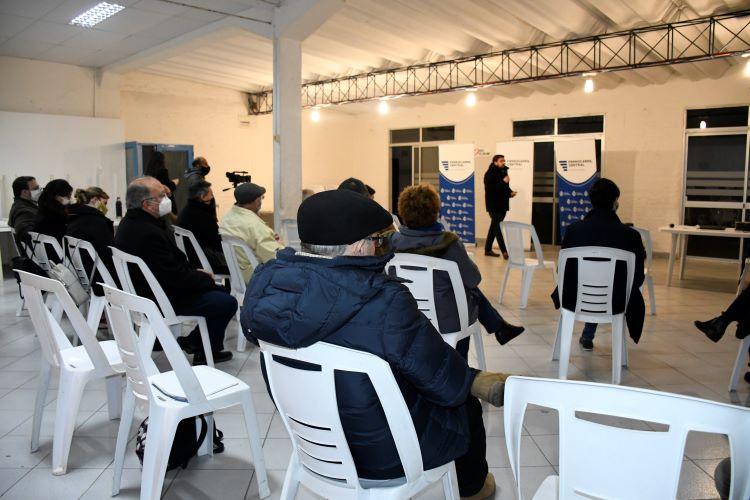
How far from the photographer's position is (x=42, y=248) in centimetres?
460

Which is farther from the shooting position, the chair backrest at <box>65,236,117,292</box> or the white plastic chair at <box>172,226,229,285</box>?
the white plastic chair at <box>172,226,229,285</box>

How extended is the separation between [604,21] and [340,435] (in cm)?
751

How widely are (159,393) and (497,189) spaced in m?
7.54

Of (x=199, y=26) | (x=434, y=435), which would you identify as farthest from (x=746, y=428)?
(x=199, y=26)

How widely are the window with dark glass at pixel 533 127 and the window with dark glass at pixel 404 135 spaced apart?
237cm

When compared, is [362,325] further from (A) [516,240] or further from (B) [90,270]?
(A) [516,240]

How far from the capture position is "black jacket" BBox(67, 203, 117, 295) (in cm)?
405

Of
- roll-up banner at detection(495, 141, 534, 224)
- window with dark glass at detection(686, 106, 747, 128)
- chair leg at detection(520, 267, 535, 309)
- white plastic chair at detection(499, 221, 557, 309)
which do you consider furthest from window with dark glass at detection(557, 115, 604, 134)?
chair leg at detection(520, 267, 535, 309)

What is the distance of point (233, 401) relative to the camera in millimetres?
2189

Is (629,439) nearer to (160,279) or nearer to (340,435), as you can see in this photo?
(340,435)

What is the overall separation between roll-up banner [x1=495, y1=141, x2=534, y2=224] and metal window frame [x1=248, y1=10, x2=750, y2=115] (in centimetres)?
123

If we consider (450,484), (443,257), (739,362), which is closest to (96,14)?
(443,257)

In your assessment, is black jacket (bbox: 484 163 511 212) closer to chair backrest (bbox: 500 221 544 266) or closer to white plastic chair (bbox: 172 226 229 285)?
chair backrest (bbox: 500 221 544 266)

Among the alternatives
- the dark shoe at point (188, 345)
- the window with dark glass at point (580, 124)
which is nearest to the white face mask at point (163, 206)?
the dark shoe at point (188, 345)
